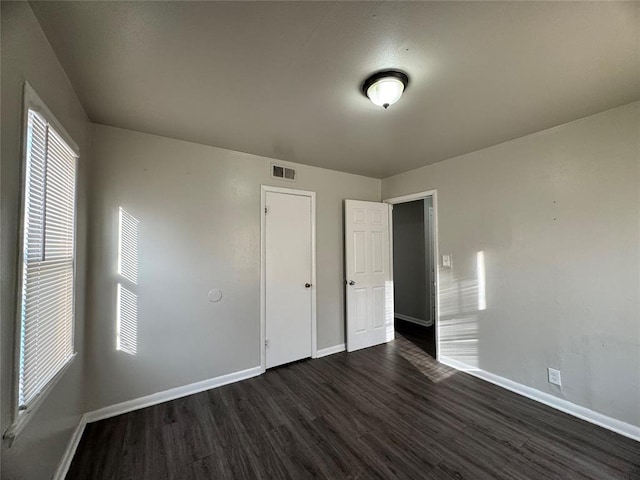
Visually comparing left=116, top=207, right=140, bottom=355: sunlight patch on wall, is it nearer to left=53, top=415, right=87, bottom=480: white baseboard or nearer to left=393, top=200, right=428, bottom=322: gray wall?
left=53, top=415, right=87, bottom=480: white baseboard

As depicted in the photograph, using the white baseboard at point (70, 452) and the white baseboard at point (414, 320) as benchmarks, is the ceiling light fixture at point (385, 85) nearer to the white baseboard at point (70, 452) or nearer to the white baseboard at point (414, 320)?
the white baseboard at point (70, 452)

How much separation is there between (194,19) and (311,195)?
2.21 metres

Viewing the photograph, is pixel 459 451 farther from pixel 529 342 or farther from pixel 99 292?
pixel 99 292

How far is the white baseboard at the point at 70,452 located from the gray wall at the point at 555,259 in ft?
11.3

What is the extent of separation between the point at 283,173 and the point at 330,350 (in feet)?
7.79

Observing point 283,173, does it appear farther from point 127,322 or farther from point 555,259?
point 555,259

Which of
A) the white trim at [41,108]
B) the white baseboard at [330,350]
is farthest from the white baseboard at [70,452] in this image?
the white baseboard at [330,350]

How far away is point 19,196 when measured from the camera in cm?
108

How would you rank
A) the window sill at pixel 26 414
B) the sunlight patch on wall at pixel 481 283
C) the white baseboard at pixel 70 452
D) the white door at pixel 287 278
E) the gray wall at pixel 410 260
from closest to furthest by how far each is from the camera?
the window sill at pixel 26 414 < the white baseboard at pixel 70 452 < the sunlight patch on wall at pixel 481 283 < the white door at pixel 287 278 < the gray wall at pixel 410 260

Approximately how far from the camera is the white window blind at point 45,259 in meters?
1.14

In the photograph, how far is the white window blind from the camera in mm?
1139

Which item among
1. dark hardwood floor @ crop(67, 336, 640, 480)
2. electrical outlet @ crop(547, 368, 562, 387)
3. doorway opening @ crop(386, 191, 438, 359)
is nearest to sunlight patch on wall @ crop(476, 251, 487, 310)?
electrical outlet @ crop(547, 368, 562, 387)

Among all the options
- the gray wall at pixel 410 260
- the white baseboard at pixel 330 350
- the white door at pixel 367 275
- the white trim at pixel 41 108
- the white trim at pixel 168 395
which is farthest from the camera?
the gray wall at pixel 410 260

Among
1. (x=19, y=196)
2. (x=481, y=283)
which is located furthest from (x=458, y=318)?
(x=19, y=196)
